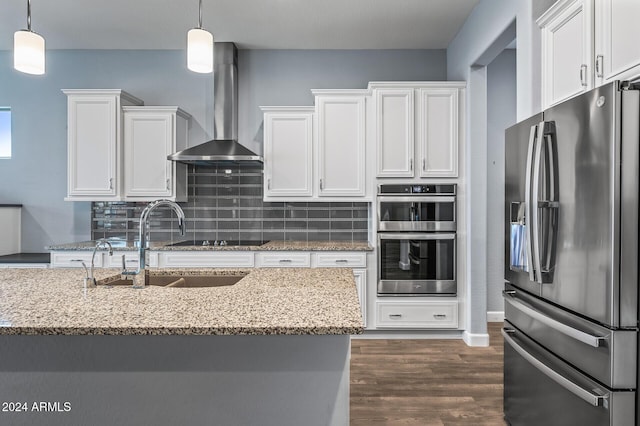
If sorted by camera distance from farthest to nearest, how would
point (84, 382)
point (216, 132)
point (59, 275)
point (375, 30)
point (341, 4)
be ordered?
point (216, 132) < point (375, 30) < point (341, 4) < point (59, 275) < point (84, 382)

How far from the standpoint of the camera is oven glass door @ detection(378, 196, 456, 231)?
3.67m

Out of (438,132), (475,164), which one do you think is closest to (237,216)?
(438,132)

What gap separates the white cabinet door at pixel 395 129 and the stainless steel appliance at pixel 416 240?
18 centimetres

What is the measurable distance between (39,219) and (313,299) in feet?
13.3

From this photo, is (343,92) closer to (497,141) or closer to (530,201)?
(497,141)

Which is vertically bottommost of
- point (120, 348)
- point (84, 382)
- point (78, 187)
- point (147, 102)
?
point (84, 382)

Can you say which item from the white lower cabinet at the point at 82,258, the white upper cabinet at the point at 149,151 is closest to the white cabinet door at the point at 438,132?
the white upper cabinet at the point at 149,151

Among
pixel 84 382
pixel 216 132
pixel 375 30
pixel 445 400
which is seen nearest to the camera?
pixel 84 382

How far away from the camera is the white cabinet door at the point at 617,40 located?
1.49 metres

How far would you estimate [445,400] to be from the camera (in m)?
2.55

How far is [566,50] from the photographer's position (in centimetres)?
196

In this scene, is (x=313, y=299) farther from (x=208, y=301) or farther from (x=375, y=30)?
(x=375, y=30)

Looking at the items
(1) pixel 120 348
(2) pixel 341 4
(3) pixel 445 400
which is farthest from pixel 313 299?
(2) pixel 341 4

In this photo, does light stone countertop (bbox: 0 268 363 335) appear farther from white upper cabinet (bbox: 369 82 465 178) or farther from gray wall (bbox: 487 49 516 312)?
gray wall (bbox: 487 49 516 312)
